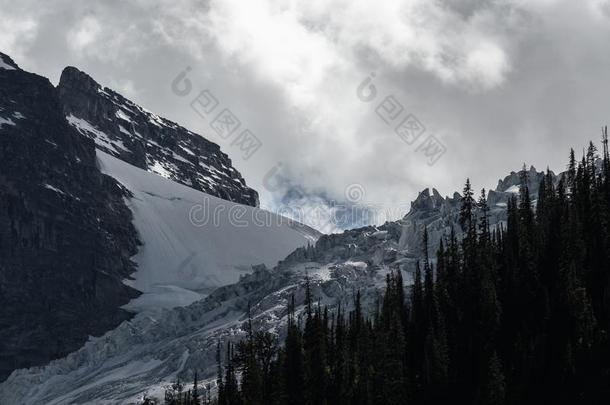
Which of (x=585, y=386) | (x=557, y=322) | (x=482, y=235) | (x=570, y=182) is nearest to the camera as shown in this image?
(x=585, y=386)

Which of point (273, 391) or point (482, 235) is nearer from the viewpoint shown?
point (273, 391)

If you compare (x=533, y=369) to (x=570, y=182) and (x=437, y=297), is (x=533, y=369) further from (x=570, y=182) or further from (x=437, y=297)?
(x=570, y=182)

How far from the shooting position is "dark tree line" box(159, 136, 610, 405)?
127m

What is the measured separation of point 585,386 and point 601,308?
18.4 metres

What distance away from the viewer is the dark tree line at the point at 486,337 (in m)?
127

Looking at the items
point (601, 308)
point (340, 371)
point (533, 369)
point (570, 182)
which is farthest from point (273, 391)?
point (570, 182)

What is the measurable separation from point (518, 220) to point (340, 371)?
45629 millimetres

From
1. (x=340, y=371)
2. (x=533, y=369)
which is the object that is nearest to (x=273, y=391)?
(x=340, y=371)

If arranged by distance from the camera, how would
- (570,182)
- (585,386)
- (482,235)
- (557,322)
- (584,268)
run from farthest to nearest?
(570,182) < (482,235) < (584,268) < (557,322) < (585,386)

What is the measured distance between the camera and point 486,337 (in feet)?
459

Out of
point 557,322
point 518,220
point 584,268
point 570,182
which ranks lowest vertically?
point 557,322

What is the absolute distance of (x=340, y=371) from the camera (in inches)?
5635

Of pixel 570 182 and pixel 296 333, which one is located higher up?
pixel 570 182

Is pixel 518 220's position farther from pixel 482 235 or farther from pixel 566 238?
pixel 566 238
